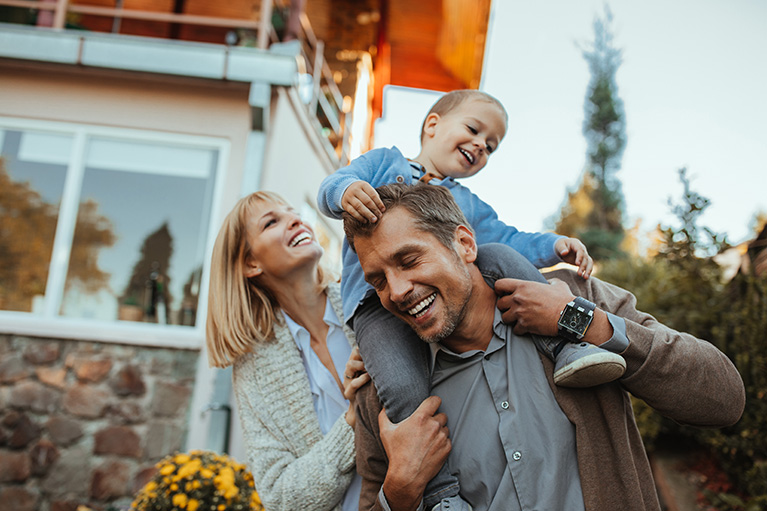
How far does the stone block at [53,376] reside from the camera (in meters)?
4.80

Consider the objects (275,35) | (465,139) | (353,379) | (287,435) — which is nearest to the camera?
(353,379)

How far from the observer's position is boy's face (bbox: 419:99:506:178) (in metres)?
2.20

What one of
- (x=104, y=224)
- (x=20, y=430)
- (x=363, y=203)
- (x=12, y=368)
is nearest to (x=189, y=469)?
(x=20, y=430)

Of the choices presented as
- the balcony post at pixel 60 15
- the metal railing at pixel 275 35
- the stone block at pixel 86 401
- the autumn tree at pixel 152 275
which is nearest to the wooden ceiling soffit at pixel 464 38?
the metal railing at pixel 275 35

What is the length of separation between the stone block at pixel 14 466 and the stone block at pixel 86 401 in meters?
0.53

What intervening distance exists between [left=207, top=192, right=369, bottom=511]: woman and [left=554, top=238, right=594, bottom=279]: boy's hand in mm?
825

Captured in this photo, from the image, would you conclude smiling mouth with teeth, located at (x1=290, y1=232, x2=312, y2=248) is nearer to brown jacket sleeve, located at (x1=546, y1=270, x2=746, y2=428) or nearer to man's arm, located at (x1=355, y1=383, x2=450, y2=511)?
man's arm, located at (x1=355, y1=383, x2=450, y2=511)

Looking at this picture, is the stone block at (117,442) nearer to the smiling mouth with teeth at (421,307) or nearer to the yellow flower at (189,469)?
the yellow flower at (189,469)

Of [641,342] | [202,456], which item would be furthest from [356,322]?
A: [202,456]

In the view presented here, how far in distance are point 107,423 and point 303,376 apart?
350 centimetres

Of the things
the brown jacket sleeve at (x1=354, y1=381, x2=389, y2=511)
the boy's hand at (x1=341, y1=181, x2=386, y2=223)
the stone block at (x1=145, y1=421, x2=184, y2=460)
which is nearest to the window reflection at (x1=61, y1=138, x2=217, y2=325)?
the stone block at (x1=145, y1=421, x2=184, y2=460)

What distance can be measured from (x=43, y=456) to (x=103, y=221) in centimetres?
220

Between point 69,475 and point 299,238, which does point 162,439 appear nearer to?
point 69,475

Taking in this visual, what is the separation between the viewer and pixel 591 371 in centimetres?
139
